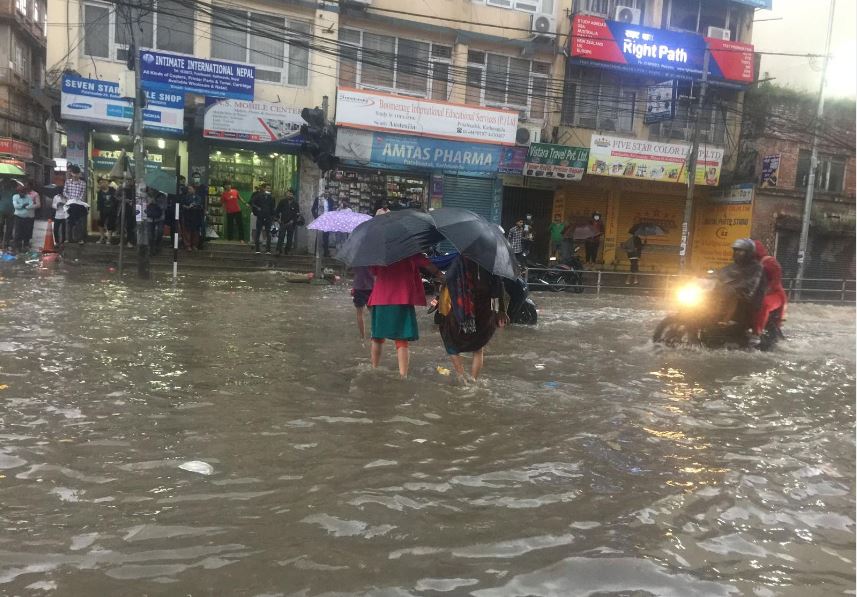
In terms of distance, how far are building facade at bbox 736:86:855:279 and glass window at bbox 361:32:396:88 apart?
39.8ft

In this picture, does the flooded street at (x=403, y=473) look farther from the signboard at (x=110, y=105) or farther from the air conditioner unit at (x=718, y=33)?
the air conditioner unit at (x=718, y=33)

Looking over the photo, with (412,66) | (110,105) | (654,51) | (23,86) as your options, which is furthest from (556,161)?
(23,86)

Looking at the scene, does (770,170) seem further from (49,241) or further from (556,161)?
(49,241)

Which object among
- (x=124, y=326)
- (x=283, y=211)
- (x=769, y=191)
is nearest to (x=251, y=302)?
(x=124, y=326)

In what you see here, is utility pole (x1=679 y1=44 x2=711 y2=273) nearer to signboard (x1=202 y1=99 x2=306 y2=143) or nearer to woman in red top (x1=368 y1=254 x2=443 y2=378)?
signboard (x1=202 y1=99 x2=306 y2=143)

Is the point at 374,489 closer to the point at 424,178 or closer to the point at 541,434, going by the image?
the point at 541,434

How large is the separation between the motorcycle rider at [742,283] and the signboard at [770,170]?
15339mm

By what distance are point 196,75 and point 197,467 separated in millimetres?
15643

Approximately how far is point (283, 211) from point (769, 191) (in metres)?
16.8

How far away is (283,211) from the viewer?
1855 centimetres

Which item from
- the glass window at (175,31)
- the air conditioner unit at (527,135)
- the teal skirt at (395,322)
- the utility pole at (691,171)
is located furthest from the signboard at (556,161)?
the teal skirt at (395,322)

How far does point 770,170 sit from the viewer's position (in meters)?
23.0

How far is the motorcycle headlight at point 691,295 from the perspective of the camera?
31.5 ft

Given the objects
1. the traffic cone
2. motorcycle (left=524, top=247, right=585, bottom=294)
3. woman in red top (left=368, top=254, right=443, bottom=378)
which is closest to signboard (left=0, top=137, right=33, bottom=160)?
the traffic cone
